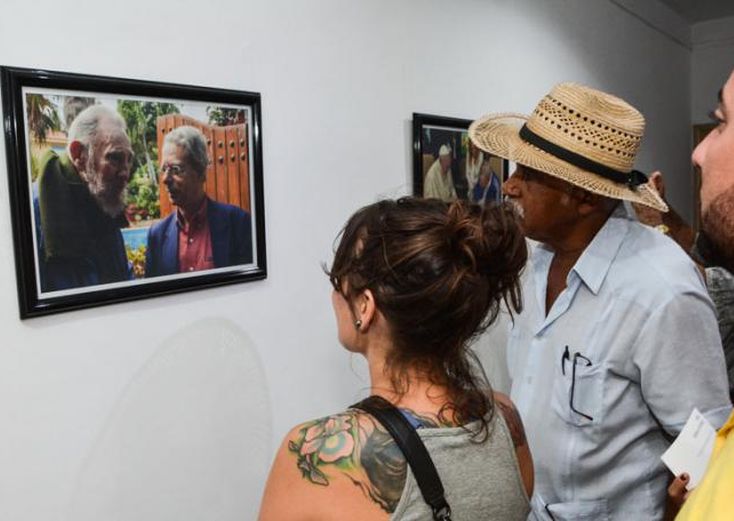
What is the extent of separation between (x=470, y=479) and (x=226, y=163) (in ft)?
3.15

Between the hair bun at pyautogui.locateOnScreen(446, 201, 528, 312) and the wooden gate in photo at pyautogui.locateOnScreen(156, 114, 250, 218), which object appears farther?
the wooden gate in photo at pyautogui.locateOnScreen(156, 114, 250, 218)

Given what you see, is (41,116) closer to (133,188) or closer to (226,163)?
(133,188)

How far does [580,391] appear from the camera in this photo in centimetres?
141

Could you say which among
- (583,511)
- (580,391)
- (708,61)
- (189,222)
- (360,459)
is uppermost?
(708,61)

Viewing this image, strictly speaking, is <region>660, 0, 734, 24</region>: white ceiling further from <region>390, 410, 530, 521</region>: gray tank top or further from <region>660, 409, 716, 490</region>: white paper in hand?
<region>390, 410, 530, 521</region>: gray tank top

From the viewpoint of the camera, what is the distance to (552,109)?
153 cm

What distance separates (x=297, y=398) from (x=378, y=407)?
918mm

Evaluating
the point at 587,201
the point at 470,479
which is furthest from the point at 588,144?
the point at 470,479

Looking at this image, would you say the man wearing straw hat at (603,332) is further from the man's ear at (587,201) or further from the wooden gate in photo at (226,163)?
the wooden gate in photo at (226,163)

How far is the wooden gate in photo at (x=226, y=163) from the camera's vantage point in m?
1.43

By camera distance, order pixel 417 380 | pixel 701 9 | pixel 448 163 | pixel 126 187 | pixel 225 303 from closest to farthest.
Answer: pixel 417 380, pixel 126 187, pixel 225 303, pixel 448 163, pixel 701 9

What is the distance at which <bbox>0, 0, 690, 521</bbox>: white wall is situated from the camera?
1.19 meters

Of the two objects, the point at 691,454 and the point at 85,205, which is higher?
the point at 85,205

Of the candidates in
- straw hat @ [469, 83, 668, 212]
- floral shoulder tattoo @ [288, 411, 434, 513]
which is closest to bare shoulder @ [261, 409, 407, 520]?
floral shoulder tattoo @ [288, 411, 434, 513]
